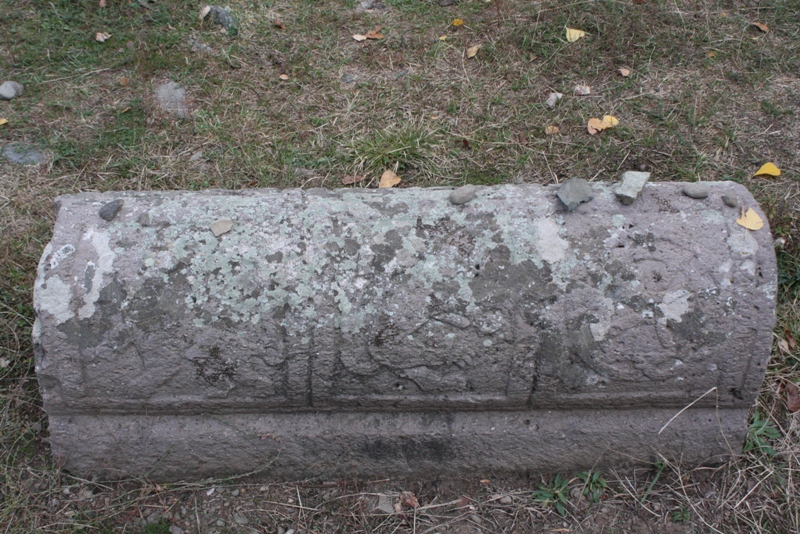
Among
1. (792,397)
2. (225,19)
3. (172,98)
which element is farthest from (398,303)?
(225,19)

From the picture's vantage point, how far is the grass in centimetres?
204

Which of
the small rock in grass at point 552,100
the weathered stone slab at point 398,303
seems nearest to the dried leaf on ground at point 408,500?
the weathered stone slab at point 398,303

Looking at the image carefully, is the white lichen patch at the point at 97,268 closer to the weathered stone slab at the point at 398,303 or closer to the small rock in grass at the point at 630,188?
the weathered stone slab at the point at 398,303

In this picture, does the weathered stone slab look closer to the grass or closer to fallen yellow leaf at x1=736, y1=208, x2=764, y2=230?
fallen yellow leaf at x1=736, y1=208, x2=764, y2=230

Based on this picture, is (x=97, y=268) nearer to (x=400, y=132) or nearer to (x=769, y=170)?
(x=400, y=132)

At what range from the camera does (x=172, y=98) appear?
3.43 m

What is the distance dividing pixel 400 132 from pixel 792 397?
186cm

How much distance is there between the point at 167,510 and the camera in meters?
2.03

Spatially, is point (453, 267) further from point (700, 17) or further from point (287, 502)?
point (700, 17)

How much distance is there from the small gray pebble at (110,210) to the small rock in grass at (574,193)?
1.22 m

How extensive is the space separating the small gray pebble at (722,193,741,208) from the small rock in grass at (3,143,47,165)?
2.84 meters

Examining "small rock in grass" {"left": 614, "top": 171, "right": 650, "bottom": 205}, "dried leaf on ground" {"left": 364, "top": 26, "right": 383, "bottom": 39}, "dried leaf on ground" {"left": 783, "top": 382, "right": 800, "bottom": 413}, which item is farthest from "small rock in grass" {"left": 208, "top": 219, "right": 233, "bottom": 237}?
"dried leaf on ground" {"left": 364, "top": 26, "right": 383, "bottom": 39}

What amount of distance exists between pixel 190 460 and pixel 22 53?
2759mm

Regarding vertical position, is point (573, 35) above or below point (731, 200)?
below
